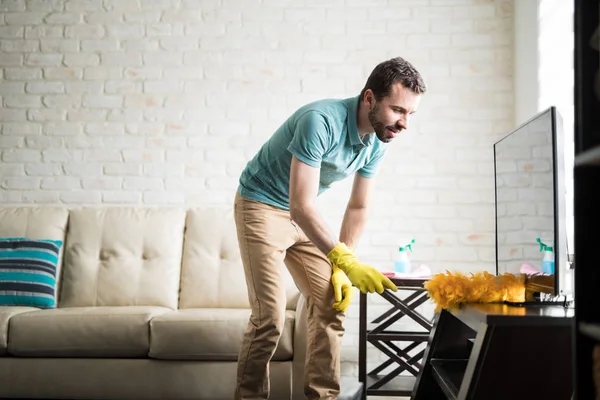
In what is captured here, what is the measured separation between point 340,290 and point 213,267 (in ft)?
3.63

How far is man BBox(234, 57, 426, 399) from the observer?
1987mm

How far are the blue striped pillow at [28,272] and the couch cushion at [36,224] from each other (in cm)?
11

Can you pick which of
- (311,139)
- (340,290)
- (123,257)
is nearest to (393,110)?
(311,139)

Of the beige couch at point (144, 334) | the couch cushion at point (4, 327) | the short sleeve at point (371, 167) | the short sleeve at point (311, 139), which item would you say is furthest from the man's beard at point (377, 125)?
the couch cushion at point (4, 327)

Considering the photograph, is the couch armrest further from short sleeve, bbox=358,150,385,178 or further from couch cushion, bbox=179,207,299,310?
short sleeve, bbox=358,150,385,178

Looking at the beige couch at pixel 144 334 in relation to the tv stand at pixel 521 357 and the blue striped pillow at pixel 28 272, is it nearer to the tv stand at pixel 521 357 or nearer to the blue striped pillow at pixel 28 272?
the blue striped pillow at pixel 28 272

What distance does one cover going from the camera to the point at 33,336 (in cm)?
269

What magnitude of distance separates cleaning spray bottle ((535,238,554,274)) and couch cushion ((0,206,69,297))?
2385 millimetres

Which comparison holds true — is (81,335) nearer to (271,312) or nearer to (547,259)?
(271,312)

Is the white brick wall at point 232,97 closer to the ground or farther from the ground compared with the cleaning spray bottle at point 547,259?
farther from the ground

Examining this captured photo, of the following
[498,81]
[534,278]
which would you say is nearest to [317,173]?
[534,278]

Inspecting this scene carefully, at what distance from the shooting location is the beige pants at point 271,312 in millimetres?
2104

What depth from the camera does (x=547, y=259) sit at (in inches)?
64.1

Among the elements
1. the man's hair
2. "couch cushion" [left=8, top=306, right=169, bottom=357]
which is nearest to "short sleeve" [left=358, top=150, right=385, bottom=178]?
the man's hair
